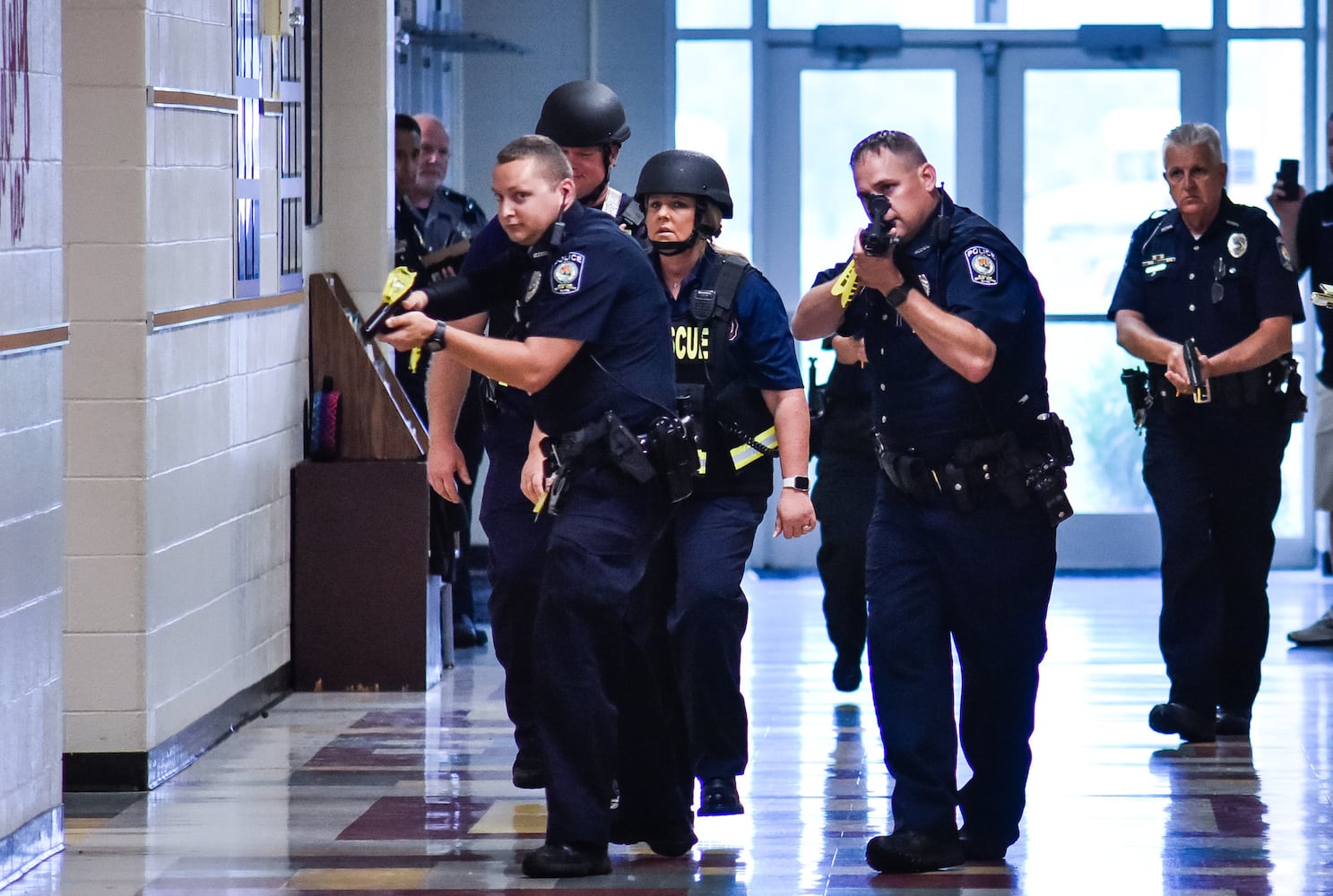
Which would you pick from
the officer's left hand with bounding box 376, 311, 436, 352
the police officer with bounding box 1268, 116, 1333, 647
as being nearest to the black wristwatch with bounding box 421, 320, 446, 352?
the officer's left hand with bounding box 376, 311, 436, 352

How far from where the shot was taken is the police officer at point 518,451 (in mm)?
4988

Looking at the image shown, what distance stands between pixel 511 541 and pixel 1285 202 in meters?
3.29

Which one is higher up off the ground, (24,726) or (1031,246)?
(1031,246)

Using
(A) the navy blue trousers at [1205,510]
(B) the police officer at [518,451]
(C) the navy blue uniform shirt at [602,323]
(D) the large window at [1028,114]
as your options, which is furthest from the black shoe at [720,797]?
(D) the large window at [1028,114]

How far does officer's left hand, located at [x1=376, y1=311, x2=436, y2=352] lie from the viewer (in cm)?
397

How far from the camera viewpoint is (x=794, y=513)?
478 centimetres

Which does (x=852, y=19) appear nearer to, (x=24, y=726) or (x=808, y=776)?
(x=808, y=776)

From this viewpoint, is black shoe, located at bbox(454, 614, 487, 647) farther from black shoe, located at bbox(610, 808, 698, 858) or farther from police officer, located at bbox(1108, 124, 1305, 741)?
black shoe, located at bbox(610, 808, 698, 858)

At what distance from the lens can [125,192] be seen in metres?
5.23

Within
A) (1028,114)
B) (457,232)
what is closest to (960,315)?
(457,232)

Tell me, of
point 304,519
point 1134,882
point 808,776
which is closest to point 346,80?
point 304,519

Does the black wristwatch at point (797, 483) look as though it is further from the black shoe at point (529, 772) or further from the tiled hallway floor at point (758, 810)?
the black shoe at point (529, 772)

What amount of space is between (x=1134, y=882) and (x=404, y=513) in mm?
3046

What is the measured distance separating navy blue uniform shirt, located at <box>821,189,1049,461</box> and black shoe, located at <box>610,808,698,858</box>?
0.93 meters
